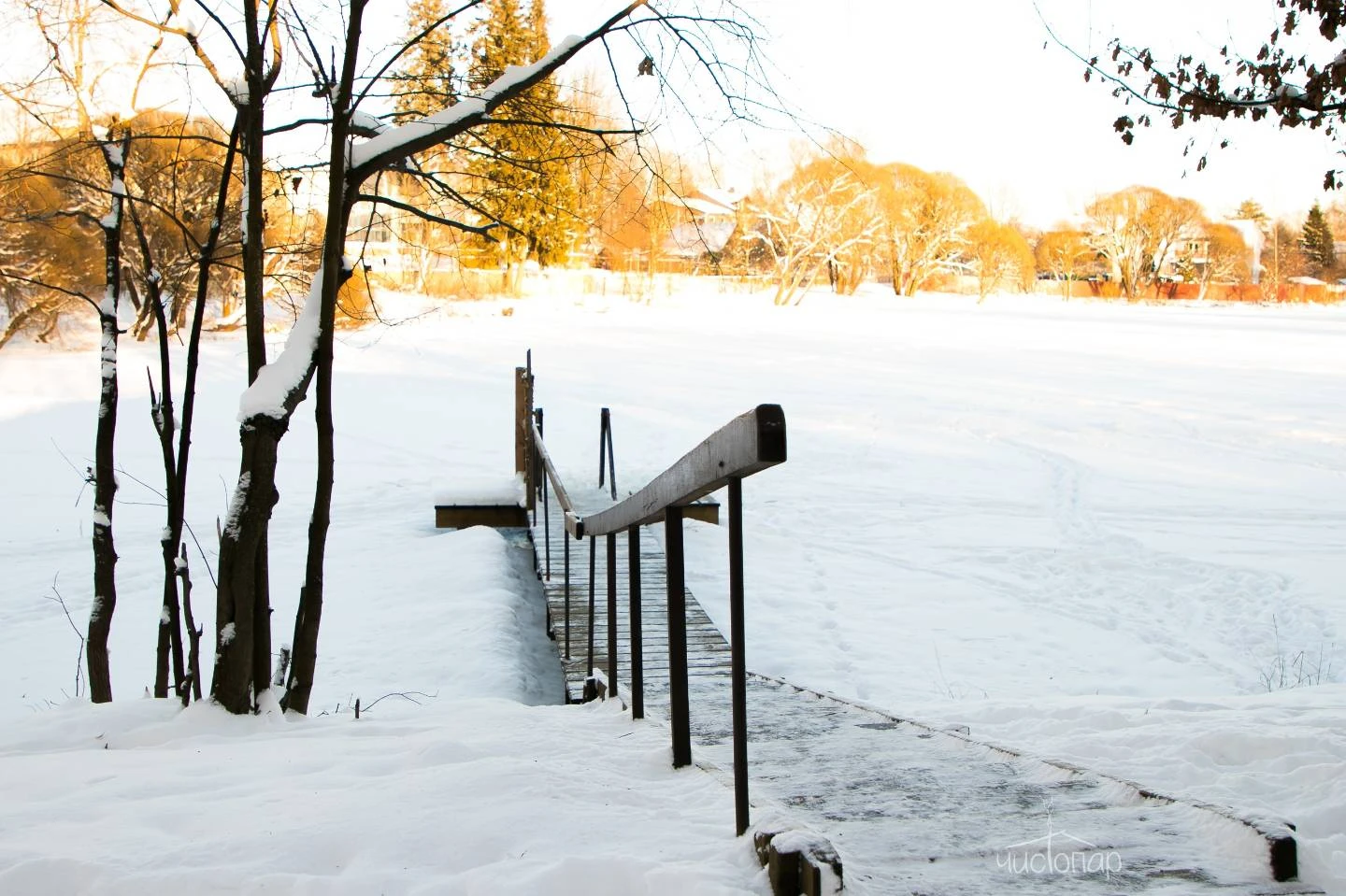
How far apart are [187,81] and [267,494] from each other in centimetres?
224

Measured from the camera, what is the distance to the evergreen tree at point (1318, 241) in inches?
2788

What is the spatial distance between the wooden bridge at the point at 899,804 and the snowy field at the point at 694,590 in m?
0.14

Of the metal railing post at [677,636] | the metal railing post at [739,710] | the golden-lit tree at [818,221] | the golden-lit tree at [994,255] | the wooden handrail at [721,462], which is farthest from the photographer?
the golden-lit tree at [994,255]

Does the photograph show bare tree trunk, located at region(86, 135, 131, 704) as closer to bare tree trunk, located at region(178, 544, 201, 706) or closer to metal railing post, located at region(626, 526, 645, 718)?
bare tree trunk, located at region(178, 544, 201, 706)

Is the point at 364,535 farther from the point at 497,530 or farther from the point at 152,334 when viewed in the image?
the point at 152,334

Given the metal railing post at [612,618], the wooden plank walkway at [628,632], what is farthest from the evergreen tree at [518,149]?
the wooden plank walkway at [628,632]

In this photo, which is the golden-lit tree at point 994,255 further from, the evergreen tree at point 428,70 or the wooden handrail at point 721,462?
the wooden handrail at point 721,462

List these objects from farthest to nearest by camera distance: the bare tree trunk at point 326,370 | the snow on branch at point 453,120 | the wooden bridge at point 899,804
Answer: the snow on branch at point 453,120 < the bare tree trunk at point 326,370 < the wooden bridge at point 899,804

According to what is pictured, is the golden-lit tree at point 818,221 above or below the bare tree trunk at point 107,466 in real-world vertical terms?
above

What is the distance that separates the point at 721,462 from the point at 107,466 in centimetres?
496

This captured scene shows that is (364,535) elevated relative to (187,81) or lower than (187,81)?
lower

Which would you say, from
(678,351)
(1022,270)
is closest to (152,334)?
(678,351)

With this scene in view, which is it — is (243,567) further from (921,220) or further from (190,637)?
(921,220)

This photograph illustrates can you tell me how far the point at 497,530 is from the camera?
12922 mm
